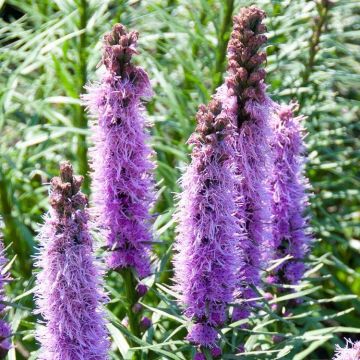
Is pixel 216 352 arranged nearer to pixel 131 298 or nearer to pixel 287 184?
pixel 131 298

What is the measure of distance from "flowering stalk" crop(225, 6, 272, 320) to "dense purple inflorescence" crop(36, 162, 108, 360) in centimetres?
51

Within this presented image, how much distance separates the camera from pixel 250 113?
2533 mm

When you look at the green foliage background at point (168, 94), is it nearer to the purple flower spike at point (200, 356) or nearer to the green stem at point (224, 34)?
the green stem at point (224, 34)

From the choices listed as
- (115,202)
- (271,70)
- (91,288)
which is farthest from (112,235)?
(271,70)

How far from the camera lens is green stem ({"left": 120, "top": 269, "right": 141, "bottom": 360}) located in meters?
2.87

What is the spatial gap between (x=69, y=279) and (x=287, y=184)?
3.26ft

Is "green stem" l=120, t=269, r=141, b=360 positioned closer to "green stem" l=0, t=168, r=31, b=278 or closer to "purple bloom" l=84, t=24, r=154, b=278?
"purple bloom" l=84, t=24, r=154, b=278

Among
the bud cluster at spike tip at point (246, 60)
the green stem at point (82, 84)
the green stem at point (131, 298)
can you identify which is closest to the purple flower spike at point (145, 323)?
the green stem at point (131, 298)

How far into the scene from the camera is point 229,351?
2.92m

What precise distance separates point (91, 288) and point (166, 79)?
188 cm

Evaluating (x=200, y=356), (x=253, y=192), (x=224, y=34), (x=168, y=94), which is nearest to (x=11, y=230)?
(x=168, y=94)

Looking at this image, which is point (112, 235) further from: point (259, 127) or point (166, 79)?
point (166, 79)

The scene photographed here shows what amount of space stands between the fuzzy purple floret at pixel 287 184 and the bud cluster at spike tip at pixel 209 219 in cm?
35

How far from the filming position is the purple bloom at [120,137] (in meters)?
2.56
